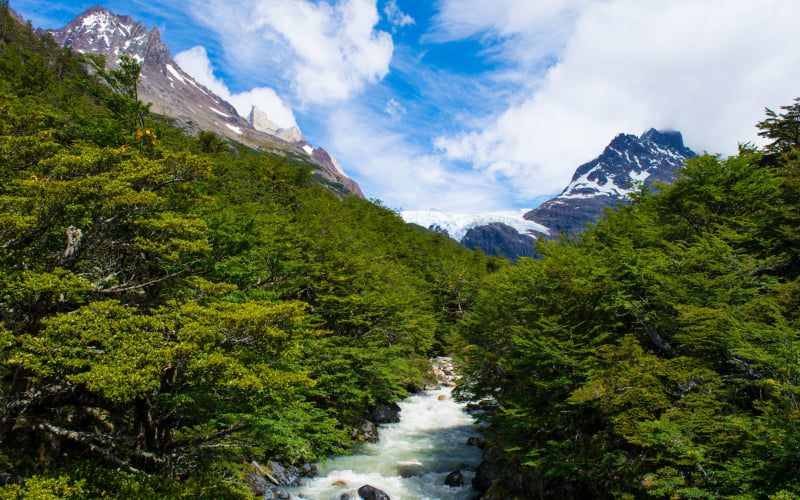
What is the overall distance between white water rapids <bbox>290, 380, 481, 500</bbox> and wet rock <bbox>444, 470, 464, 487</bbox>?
0.22 m

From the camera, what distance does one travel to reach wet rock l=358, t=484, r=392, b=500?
15.1m

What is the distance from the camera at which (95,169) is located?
1298 cm

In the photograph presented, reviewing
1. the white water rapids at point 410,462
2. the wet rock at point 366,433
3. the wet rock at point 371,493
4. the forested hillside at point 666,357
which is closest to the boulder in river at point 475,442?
the white water rapids at point 410,462

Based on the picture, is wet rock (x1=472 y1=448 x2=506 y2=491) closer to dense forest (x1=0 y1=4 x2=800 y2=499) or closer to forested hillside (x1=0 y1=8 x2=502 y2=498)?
dense forest (x1=0 y1=4 x2=800 y2=499)

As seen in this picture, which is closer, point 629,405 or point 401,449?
point 629,405

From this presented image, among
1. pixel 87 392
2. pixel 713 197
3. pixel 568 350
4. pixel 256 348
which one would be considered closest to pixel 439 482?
pixel 568 350

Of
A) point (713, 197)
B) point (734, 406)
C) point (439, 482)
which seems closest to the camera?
point (734, 406)

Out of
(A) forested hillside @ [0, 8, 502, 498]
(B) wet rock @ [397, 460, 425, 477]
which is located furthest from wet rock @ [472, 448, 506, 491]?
(A) forested hillside @ [0, 8, 502, 498]

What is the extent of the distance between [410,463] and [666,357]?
1386 cm

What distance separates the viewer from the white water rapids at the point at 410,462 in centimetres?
1612

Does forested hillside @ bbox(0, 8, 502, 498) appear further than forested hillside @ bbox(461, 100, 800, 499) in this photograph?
No

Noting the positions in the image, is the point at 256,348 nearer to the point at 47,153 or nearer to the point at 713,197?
the point at 47,153

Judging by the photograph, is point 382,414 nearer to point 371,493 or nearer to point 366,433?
point 366,433

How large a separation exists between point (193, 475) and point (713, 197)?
28.1 m
